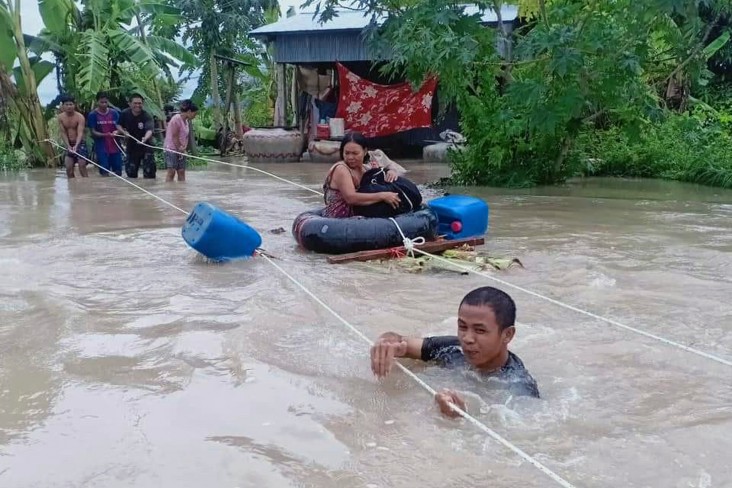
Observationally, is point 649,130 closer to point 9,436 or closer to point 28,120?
point 28,120

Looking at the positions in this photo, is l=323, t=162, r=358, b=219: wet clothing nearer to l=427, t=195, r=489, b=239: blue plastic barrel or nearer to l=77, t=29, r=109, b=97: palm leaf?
l=427, t=195, r=489, b=239: blue plastic barrel

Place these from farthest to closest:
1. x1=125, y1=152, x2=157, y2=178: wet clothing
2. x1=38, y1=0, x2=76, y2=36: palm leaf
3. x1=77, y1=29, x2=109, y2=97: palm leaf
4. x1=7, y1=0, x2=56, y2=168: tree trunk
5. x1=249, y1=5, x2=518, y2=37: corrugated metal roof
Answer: x1=249, y1=5, x2=518, y2=37: corrugated metal roof
x1=7, y1=0, x2=56, y2=168: tree trunk
x1=38, y1=0, x2=76, y2=36: palm leaf
x1=77, y1=29, x2=109, y2=97: palm leaf
x1=125, y1=152, x2=157, y2=178: wet clothing

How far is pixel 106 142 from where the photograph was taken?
15.4 metres

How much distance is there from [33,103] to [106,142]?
9.94 ft

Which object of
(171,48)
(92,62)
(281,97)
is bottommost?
(281,97)

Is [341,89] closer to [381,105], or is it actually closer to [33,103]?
[381,105]

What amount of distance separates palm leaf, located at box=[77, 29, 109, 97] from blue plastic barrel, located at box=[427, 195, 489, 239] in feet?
31.9

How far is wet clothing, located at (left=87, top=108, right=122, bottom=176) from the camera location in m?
15.2

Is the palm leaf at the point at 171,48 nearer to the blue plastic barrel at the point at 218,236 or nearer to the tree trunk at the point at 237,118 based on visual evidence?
the tree trunk at the point at 237,118

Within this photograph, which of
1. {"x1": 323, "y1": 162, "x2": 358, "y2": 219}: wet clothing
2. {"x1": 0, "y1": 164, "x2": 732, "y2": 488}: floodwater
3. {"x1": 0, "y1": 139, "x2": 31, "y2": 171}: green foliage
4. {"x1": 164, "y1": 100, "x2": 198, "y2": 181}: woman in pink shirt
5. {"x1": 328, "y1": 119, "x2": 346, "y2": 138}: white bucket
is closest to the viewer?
{"x1": 0, "y1": 164, "x2": 732, "y2": 488}: floodwater

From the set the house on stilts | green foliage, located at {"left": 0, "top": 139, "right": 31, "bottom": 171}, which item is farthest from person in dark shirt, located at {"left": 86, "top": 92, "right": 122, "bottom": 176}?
the house on stilts

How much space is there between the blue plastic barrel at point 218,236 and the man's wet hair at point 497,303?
3.93 m

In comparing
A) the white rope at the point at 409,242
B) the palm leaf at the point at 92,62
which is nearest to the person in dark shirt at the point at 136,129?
the palm leaf at the point at 92,62

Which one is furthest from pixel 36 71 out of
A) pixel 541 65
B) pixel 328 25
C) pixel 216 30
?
pixel 541 65
